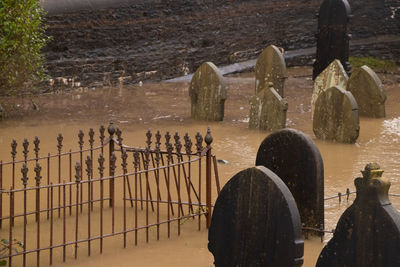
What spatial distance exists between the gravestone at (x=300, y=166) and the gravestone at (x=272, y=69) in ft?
20.8

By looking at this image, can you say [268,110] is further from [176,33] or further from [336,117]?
[176,33]

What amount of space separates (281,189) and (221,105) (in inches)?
308

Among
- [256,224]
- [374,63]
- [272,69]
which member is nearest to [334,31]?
[374,63]

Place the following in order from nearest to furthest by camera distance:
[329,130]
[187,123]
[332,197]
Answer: [332,197] → [329,130] → [187,123]

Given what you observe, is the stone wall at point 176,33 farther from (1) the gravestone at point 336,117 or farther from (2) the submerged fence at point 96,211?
(2) the submerged fence at point 96,211

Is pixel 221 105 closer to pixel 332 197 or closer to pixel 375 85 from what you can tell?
pixel 375 85

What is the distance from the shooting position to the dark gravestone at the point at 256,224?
559 cm

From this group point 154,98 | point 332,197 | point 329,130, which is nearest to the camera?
point 332,197

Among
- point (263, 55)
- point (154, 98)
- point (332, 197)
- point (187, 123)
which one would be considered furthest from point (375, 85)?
point (332, 197)

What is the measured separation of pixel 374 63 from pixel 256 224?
14358 mm

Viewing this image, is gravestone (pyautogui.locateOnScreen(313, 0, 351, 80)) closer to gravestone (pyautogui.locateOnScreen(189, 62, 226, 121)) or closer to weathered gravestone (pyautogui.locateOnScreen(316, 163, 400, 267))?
gravestone (pyautogui.locateOnScreen(189, 62, 226, 121))

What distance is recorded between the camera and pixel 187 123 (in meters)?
13.3

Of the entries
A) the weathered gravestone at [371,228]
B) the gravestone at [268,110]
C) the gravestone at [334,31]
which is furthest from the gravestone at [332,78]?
the weathered gravestone at [371,228]

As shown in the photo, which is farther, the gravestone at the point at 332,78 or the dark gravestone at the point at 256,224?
the gravestone at the point at 332,78
